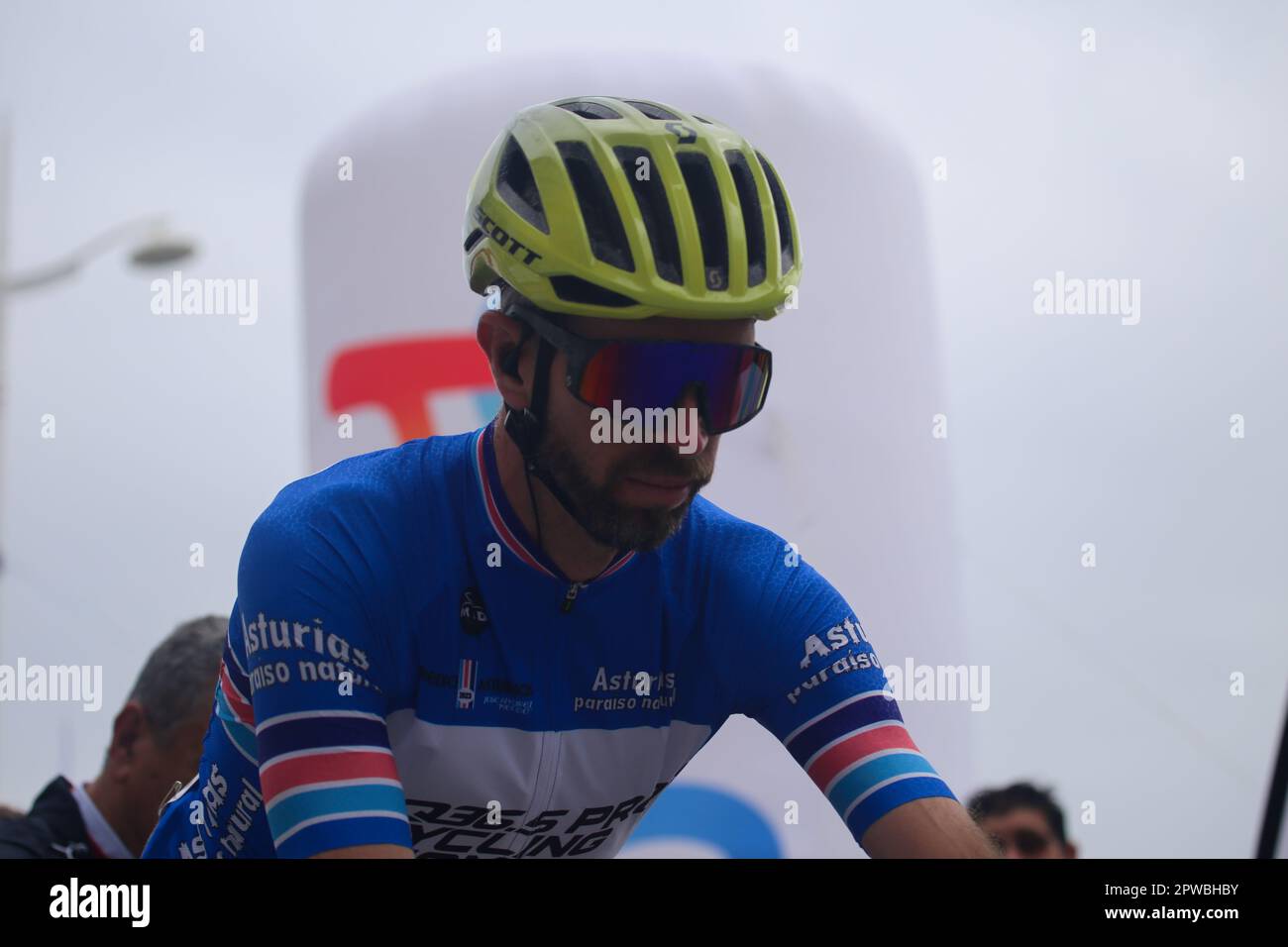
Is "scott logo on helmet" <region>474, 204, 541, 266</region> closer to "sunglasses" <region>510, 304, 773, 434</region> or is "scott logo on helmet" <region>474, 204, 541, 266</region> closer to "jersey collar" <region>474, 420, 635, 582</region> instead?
"sunglasses" <region>510, 304, 773, 434</region>

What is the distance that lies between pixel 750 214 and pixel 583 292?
1.21 feet

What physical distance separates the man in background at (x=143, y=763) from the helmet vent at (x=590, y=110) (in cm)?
207

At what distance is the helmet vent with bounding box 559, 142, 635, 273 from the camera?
219 cm

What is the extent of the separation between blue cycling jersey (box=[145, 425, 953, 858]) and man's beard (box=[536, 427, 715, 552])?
0.16m

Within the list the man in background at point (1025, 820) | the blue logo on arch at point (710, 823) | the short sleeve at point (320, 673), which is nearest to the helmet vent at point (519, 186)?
the short sleeve at point (320, 673)

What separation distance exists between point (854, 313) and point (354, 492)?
16.0 ft

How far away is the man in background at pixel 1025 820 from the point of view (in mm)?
4742

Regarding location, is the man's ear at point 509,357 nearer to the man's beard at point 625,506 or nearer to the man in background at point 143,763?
the man's beard at point 625,506

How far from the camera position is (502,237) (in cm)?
231

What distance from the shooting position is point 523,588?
2.27 m

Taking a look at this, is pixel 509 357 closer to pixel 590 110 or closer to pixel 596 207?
pixel 596 207
